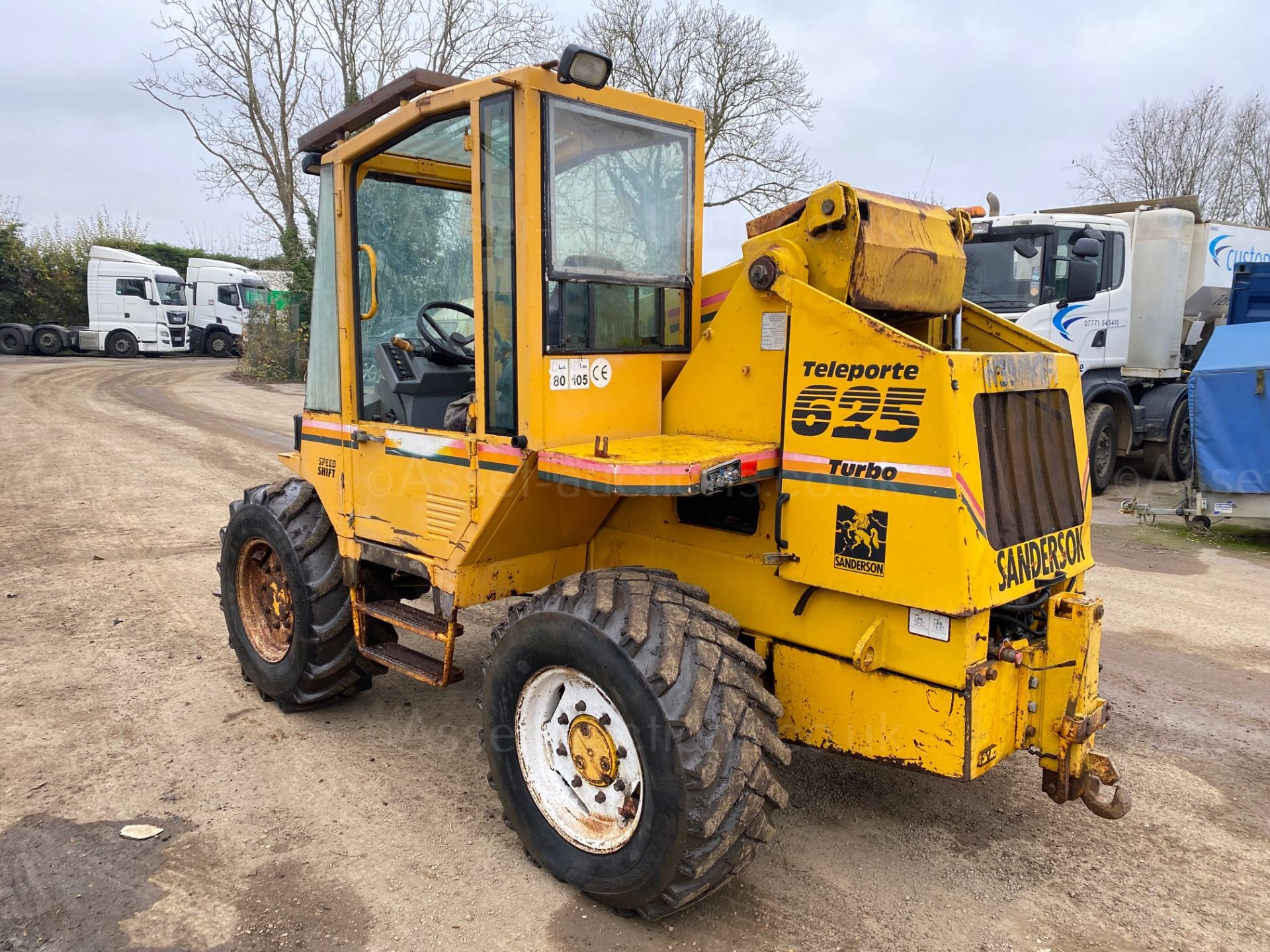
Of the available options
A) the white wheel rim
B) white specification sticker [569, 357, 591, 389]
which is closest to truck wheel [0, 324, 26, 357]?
white specification sticker [569, 357, 591, 389]

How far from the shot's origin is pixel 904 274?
3197mm

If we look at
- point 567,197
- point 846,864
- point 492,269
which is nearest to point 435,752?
point 846,864

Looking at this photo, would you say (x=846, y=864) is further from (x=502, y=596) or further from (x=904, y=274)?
(x=904, y=274)

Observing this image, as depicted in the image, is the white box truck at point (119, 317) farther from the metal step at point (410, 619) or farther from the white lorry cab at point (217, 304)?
the metal step at point (410, 619)

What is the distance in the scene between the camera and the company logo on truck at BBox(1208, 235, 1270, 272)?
37.4ft

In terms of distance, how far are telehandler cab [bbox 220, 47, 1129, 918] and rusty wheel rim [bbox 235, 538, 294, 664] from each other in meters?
0.88

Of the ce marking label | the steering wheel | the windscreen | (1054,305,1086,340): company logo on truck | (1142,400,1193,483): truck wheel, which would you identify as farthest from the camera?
the windscreen

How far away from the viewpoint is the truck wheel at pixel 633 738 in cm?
267

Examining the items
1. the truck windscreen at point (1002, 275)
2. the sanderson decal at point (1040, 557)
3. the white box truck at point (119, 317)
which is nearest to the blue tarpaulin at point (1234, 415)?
the truck windscreen at point (1002, 275)

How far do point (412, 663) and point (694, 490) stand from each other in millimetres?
1805

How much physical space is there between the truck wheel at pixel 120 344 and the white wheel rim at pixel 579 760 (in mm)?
30704

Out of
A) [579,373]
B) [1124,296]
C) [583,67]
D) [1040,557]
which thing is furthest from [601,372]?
[1124,296]

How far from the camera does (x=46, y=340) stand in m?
28.5

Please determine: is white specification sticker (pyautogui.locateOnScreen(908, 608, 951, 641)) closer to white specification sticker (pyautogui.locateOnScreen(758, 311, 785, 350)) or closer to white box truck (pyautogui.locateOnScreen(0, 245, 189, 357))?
white specification sticker (pyautogui.locateOnScreen(758, 311, 785, 350))
